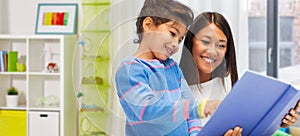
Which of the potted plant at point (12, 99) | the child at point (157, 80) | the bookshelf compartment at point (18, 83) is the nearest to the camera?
the child at point (157, 80)

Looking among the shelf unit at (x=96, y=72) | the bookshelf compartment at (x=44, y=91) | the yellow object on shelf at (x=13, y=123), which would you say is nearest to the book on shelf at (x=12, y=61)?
the bookshelf compartment at (x=44, y=91)

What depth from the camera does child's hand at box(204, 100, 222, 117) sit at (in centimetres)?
132

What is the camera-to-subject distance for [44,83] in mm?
3965

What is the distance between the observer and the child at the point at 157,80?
122 cm

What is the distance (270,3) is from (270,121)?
2507mm

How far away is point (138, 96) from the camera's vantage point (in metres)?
1.22

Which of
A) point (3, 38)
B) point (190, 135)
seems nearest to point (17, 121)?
point (3, 38)

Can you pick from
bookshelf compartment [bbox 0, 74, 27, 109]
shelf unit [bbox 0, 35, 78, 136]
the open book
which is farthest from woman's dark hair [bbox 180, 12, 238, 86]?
bookshelf compartment [bbox 0, 74, 27, 109]

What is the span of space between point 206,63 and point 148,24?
196 mm

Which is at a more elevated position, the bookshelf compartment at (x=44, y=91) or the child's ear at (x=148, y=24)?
the child's ear at (x=148, y=24)

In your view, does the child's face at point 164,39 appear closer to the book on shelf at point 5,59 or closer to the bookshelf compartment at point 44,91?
the bookshelf compartment at point 44,91

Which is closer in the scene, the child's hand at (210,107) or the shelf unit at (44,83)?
the child's hand at (210,107)

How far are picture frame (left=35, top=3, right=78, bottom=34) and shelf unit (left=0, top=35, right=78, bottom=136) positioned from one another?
3.4 inches

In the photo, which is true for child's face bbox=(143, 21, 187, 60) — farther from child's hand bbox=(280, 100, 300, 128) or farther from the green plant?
the green plant
